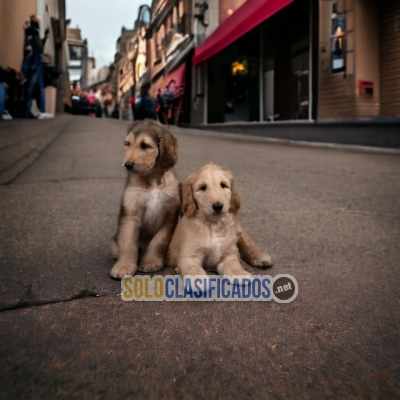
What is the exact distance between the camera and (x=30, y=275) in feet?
7.26

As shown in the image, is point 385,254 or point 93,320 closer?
point 93,320

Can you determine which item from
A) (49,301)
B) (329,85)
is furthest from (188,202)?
(329,85)

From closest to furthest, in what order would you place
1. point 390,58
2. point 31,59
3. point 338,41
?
point 390,58 → point 338,41 → point 31,59

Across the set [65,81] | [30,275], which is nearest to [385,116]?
[30,275]

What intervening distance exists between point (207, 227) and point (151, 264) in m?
0.38

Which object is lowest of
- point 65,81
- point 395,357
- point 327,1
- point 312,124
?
point 395,357

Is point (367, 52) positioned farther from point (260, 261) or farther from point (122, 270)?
point (122, 270)

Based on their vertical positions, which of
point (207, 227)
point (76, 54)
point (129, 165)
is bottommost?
point (207, 227)

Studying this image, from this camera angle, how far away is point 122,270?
2.14 metres

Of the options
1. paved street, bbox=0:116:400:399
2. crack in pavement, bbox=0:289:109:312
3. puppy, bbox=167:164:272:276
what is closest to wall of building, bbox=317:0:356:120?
paved street, bbox=0:116:400:399

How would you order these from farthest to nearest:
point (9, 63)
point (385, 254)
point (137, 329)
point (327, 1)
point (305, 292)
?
point (9, 63) < point (327, 1) < point (385, 254) < point (305, 292) < point (137, 329)

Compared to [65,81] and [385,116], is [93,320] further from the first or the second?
[65,81]

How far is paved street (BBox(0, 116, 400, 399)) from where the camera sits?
4.29ft

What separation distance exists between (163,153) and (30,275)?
3.26 feet
